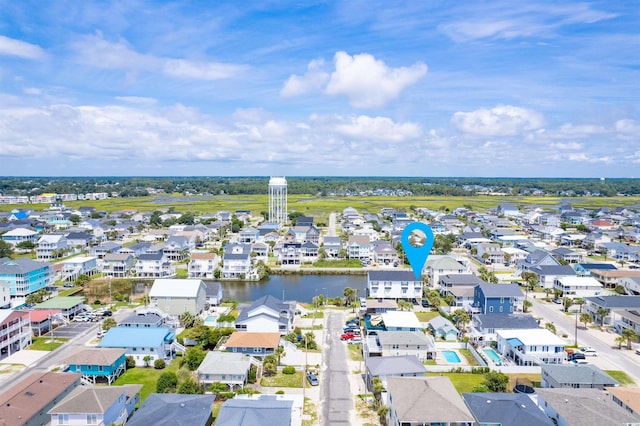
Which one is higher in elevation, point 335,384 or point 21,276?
point 21,276

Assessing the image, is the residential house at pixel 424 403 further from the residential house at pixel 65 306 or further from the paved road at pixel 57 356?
the residential house at pixel 65 306

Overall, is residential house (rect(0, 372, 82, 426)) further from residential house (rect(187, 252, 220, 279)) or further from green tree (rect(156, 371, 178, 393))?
residential house (rect(187, 252, 220, 279))

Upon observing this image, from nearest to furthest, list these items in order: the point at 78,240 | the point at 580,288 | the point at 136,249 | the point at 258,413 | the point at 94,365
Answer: the point at 258,413, the point at 94,365, the point at 580,288, the point at 136,249, the point at 78,240

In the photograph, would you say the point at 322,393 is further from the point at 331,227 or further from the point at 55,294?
the point at 331,227

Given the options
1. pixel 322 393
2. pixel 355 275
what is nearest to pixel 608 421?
pixel 322 393

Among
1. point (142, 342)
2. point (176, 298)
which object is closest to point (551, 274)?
point (176, 298)

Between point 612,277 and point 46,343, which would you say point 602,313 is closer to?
point 612,277
